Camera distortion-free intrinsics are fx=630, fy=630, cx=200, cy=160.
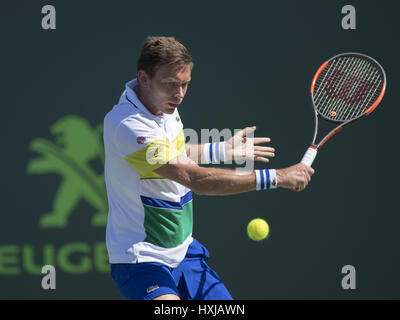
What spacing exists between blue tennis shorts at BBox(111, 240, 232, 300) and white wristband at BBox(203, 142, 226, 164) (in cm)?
48

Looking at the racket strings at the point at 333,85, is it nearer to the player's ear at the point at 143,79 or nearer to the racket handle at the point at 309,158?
the racket handle at the point at 309,158

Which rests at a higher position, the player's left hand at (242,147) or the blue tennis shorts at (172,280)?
the player's left hand at (242,147)

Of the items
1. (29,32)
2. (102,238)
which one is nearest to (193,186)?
(102,238)

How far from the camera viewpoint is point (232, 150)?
3.34 metres

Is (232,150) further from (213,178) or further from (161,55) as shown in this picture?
(161,55)

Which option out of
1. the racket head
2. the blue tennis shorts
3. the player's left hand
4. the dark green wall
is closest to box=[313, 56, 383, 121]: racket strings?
the racket head

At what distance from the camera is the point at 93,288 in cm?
454

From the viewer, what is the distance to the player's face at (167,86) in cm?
289

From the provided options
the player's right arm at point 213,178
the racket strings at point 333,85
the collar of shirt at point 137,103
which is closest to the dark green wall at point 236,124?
the racket strings at point 333,85

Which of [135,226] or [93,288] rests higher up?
[135,226]

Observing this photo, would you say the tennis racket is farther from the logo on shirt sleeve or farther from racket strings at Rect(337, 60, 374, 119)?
the logo on shirt sleeve
